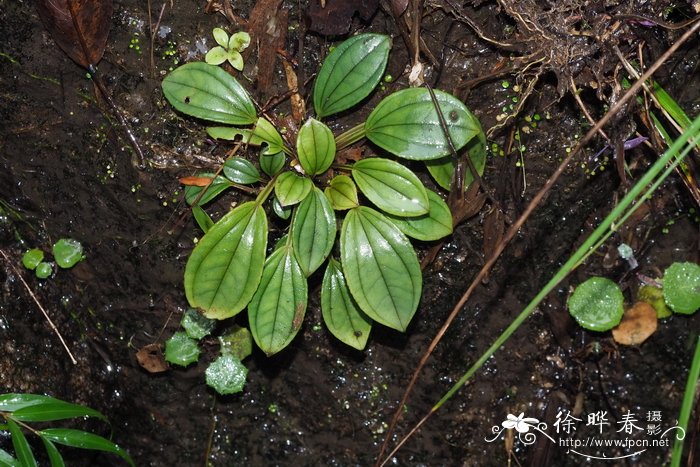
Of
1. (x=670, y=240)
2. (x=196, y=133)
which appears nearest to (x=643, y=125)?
(x=670, y=240)

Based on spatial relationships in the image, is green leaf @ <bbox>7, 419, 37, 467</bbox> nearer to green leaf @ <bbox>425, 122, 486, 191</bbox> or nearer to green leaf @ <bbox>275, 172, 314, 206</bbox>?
green leaf @ <bbox>275, 172, 314, 206</bbox>

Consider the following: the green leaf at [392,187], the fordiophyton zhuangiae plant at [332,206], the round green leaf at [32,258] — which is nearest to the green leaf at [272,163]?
the fordiophyton zhuangiae plant at [332,206]

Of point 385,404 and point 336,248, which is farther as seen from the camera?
point 385,404

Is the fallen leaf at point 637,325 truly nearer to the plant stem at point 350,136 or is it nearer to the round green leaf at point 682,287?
the round green leaf at point 682,287

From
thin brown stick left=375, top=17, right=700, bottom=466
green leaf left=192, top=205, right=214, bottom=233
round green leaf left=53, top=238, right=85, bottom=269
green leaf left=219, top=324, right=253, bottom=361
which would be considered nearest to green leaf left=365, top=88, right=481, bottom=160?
thin brown stick left=375, top=17, right=700, bottom=466

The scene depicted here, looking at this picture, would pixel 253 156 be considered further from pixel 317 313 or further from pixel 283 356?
pixel 283 356

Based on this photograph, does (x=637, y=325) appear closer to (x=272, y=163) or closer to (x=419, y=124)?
(x=419, y=124)
